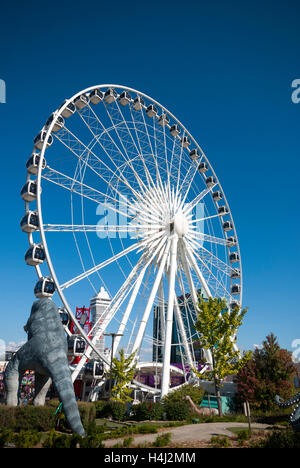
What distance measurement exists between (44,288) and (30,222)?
392cm

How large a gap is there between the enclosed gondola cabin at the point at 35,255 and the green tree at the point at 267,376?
14692mm

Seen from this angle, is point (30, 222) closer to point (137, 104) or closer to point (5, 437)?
point (5, 437)

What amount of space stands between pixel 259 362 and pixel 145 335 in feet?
25.6

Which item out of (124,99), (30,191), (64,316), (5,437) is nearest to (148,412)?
(64,316)

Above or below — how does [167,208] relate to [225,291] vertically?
above

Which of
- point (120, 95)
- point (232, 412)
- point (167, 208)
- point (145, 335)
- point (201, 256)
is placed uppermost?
point (120, 95)

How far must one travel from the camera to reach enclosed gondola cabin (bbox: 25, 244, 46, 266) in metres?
20.6

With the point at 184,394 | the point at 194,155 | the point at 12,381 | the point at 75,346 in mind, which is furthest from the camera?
the point at 194,155

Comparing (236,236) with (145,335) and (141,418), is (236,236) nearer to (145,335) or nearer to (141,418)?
(145,335)

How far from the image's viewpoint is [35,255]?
2059cm

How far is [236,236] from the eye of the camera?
37719mm

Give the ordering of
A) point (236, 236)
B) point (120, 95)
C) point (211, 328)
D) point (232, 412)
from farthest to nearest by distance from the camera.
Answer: point (236, 236), point (120, 95), point (232, 412), point (211, 328)

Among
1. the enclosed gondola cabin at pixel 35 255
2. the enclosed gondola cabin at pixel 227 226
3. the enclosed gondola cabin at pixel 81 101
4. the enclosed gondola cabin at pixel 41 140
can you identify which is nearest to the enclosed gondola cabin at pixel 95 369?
the enclosed gondola cabin at pixel 35 255
